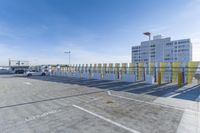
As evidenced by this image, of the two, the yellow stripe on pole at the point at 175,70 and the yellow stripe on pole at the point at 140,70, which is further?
the yellow stripe on pole at the point at 140,70

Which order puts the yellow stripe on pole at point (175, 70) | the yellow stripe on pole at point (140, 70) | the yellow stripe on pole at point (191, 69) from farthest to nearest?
the yellow stripe on pole at point (140, 70) → the yellow stripe on pole at point (175, 70) → the yellow stripe on pole at point (191, 69)

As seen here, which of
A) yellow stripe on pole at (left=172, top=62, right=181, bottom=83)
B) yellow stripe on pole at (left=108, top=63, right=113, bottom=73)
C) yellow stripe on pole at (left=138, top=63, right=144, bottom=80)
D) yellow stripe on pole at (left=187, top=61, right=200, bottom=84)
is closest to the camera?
yellow stripe on pole at (left=187, top=61, right=200, bottom=84)

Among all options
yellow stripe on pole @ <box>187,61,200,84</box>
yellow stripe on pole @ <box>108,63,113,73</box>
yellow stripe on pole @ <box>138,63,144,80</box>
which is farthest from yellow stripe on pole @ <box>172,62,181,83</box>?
yellow stripe on pole @ <box>108,63,113,73</box>

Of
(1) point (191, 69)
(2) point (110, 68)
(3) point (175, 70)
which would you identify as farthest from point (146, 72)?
(2) point (110, 68)

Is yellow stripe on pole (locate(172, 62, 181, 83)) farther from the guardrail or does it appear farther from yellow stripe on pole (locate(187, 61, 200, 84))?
yellow stripe on pole (locate(187, 61, 200, 84))

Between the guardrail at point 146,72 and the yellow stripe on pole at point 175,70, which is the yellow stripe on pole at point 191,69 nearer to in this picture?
the guardrail at point 146,72

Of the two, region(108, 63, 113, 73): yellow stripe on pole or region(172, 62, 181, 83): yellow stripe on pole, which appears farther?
region(108, 63, 113, 73): yellow stripe on pole

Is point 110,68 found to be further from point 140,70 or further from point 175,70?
point 175,70

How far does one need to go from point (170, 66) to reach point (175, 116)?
370 inches

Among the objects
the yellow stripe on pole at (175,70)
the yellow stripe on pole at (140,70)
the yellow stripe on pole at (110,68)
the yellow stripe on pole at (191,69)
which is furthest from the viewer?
the yellow stripe on pole at (110,68)

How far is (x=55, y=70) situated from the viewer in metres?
29.5

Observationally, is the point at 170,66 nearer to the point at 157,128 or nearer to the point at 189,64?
the point at 189,64

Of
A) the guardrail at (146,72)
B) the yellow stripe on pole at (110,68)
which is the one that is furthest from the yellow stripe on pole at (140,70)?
the yellow stripe on pole at (110,68)

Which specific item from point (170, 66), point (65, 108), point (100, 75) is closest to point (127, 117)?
point (65, 108)
